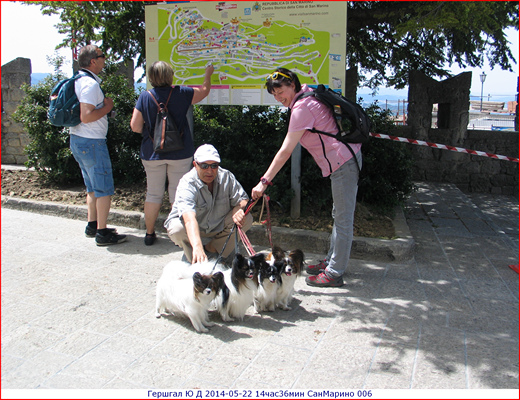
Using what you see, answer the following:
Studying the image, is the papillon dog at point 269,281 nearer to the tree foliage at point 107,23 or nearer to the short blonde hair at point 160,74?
the short blonde hair at point 160,74

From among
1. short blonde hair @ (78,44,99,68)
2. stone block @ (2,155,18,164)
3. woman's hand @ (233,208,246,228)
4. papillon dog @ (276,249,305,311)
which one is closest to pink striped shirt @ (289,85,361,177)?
woman's hand @ (233,208,246,228)

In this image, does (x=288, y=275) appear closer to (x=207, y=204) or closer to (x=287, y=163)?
(x=207, y=204)

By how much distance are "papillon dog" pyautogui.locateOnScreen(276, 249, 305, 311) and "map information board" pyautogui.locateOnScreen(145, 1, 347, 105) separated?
2.66m

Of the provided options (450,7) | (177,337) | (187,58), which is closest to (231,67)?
(187,58)

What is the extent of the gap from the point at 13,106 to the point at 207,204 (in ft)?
29.4

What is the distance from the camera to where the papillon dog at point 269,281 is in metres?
3.69

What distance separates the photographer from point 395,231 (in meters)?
5.73

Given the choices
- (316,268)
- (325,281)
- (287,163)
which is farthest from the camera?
(287,163)

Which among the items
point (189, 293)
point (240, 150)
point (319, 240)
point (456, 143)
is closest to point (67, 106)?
point (240, 150)

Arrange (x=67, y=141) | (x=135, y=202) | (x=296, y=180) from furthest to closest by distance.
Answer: (x=67, y=141) → (x=135, y=202) → (x=296, y=180)

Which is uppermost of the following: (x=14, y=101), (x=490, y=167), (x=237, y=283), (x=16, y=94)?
(x=16, y=94)

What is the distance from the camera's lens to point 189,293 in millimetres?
3436

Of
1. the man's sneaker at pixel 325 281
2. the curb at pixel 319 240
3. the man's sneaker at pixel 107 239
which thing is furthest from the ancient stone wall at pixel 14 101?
the man's sneaker at pixel 325 281

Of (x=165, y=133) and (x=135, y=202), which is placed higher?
(x=165, y=133)
